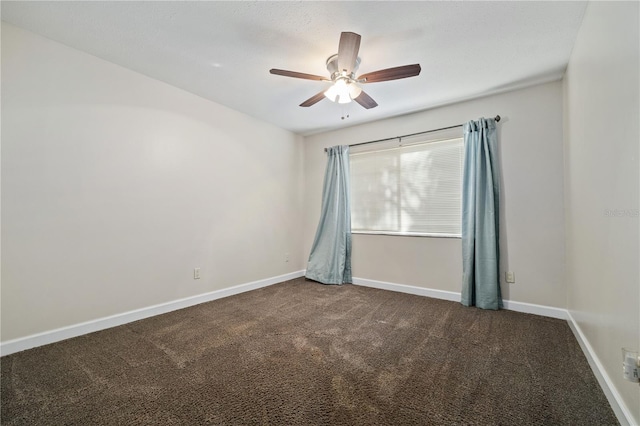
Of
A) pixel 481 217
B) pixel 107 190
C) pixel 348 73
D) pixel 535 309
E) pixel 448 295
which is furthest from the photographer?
pixel 448 295

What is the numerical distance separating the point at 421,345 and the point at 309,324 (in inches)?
38.9

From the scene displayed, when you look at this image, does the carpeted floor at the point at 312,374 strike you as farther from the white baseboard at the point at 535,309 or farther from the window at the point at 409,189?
the window at the point at 409,189

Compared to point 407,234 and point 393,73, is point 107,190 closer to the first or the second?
point 393,73

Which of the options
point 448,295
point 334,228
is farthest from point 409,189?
point 448,295

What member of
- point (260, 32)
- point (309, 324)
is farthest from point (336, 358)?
point (260, 32)

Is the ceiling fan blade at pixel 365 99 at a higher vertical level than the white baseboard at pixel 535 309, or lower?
higher

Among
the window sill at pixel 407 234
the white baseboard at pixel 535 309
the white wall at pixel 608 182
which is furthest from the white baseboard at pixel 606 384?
the window sill at pixel 407 234

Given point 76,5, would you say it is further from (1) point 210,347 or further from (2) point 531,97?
(2) point 531,97

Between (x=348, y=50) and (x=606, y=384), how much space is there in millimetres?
2501

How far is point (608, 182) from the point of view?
142 cm

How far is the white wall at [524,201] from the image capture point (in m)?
2.63

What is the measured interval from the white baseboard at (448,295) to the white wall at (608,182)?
0.52 m

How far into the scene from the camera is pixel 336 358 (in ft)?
6.11

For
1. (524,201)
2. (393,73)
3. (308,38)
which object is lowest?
(524,201)
